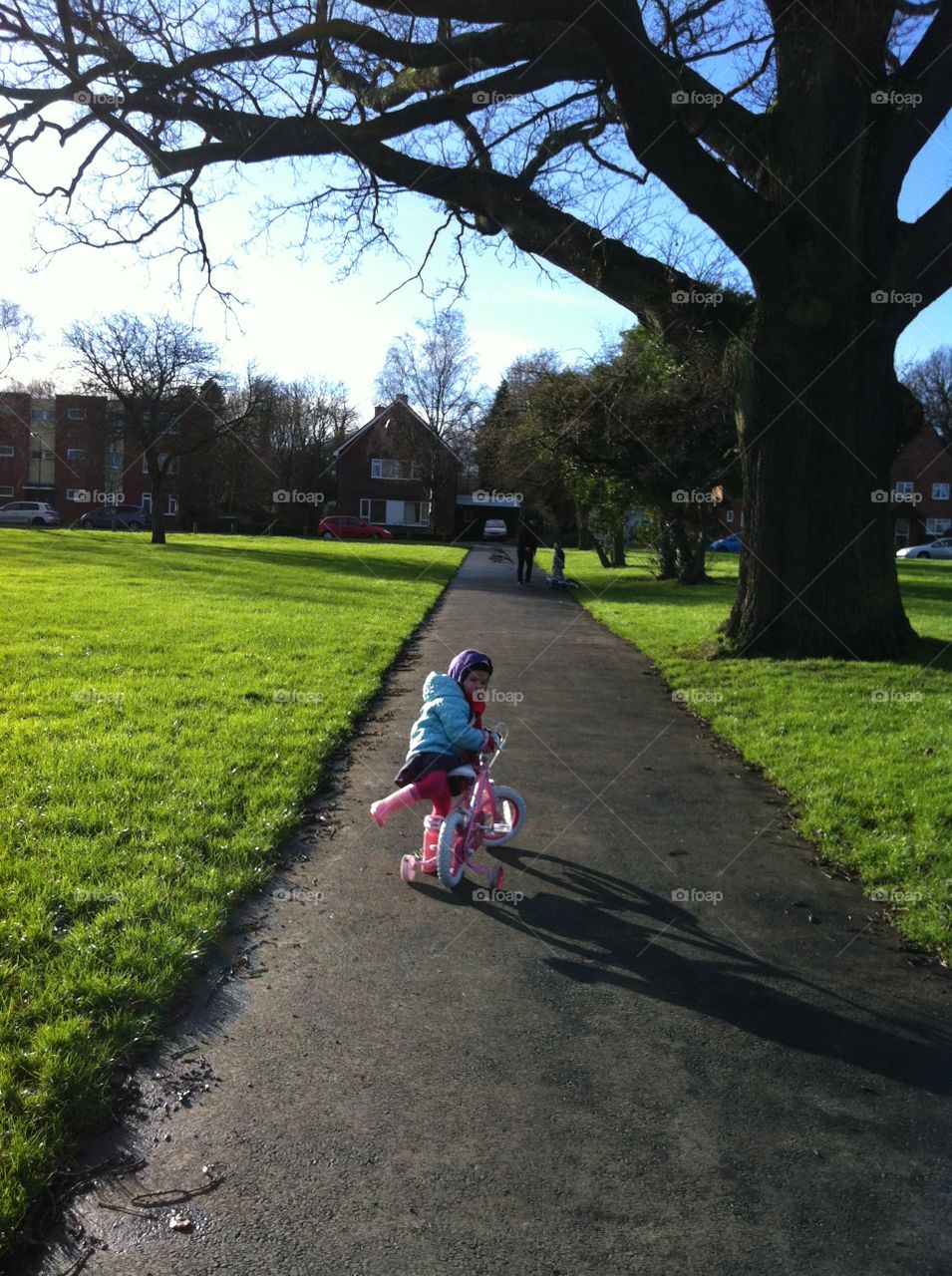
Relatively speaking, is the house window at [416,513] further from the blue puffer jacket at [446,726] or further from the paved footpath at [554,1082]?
the blue puffer jacket at [446,726]

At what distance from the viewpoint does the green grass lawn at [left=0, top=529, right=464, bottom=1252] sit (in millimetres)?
3342

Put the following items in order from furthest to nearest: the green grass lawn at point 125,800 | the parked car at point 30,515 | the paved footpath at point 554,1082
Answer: the parked car at point 30,515
the green grass lawn at point 125,800
the paved footpath at point 554,1082

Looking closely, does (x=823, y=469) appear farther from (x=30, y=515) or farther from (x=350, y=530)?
(x=30, y=515)

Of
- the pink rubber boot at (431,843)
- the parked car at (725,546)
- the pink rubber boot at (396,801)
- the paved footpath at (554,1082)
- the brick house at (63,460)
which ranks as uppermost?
the brick house at (63,460)

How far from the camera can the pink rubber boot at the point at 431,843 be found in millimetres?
5336

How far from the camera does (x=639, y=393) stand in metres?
23.9

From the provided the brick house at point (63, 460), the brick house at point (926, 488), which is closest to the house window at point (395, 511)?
the brick house at point (63, 460)

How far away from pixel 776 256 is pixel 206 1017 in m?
10.7

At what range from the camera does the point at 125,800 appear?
5953mm

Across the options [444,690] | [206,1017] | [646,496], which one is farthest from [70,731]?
[646,496]

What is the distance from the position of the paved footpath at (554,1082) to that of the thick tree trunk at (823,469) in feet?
20.9

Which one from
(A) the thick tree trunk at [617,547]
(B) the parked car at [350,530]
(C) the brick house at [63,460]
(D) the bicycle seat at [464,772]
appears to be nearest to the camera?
(D) the bicycle seat at [464,772]

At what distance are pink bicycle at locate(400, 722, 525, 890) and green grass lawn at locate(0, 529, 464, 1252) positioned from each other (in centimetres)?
93

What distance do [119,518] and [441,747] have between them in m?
60.3
